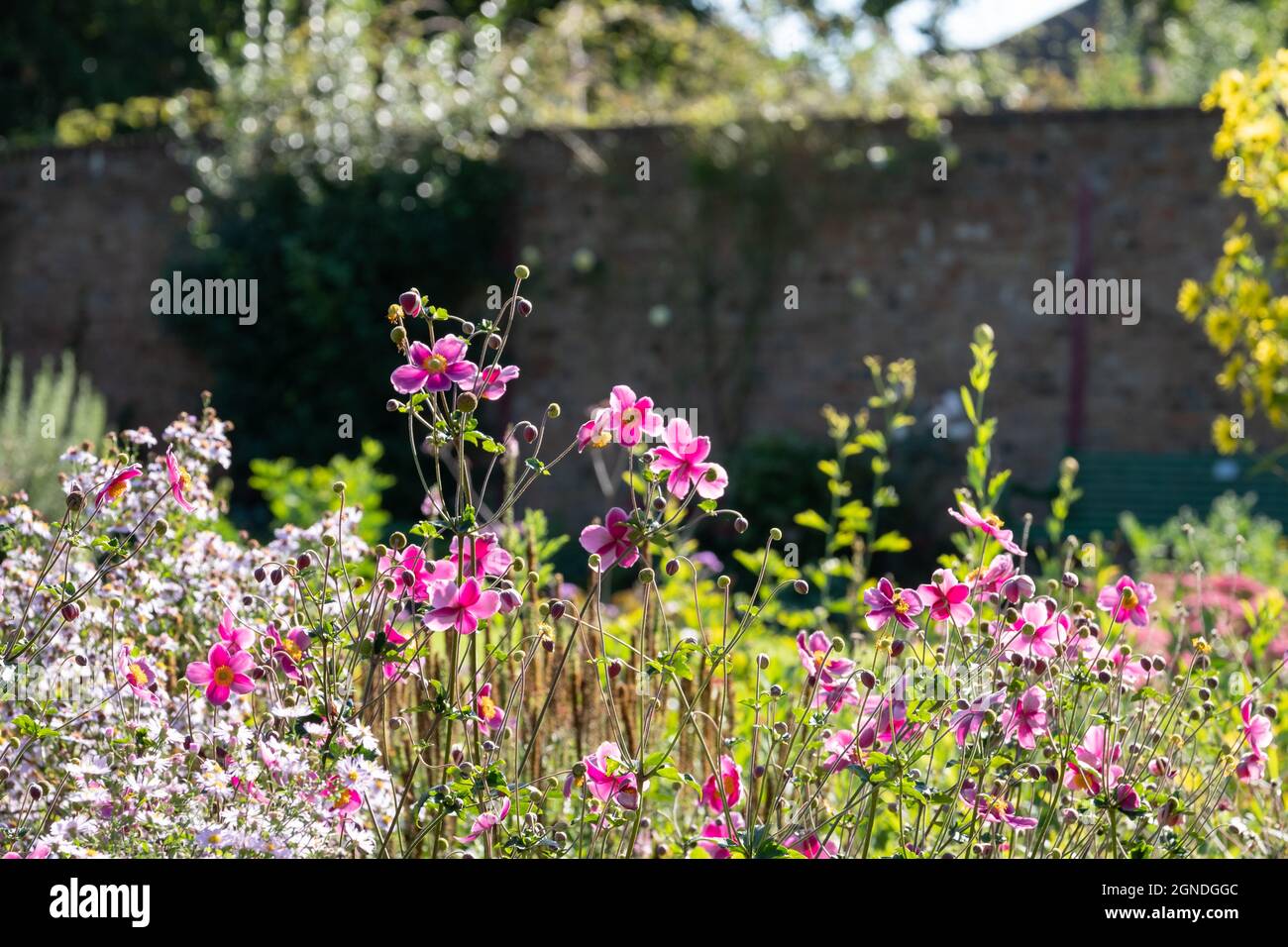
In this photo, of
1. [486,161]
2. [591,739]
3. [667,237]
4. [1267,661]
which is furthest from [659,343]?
[591,739]

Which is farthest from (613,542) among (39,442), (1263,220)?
(39,442)

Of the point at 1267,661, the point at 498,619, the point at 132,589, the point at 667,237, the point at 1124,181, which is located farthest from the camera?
Answer: the point at 667,237

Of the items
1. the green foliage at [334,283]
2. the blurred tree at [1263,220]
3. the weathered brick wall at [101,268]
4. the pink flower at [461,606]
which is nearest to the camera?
the pink flower at [461,606]

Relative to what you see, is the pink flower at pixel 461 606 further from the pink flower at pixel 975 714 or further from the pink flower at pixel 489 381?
the pink flower at pixel 975 714

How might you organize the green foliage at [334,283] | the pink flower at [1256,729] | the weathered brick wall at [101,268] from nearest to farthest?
the pink flower at [1256,729] → the green foliage at [334,283] → the weathered brick wall at [101,268]

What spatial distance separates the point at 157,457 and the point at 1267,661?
9.22ft

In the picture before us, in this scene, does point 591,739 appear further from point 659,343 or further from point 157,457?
point 659,343

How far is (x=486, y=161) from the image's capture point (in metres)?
9.89

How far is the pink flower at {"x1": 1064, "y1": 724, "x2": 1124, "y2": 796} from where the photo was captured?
1927 mm

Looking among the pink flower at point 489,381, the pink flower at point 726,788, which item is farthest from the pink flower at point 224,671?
the pink flower at point 726,788

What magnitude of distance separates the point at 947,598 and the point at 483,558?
60cm

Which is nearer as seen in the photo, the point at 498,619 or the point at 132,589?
the point at 132,589

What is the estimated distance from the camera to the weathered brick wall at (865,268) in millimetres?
8883

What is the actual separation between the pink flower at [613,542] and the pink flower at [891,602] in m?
0.32
